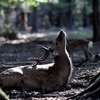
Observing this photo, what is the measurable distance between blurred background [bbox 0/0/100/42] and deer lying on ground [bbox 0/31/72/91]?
1345cm

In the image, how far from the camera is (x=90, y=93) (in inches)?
228

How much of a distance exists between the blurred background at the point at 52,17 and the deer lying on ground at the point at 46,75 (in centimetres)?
1345

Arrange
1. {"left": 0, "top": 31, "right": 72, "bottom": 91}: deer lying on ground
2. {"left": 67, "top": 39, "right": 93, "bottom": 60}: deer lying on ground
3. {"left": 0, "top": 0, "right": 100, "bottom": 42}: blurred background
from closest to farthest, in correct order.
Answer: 1. {"left": 0, "top": 31, "right": 72, "bottom": 91}: deer lying on ground
2. {"left": 67, "top": 39, "right": 93, "bottom": 60}: deer lying on ground
3. {"left": 0, "top": 0, "right": 100, "bottom": 42}: blurred background

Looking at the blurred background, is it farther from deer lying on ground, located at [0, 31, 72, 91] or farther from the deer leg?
the deer leg

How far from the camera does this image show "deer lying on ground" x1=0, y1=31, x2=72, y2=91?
6.80 m

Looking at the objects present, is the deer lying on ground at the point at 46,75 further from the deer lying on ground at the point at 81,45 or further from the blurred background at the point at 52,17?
the blurred background at the point at 52,17

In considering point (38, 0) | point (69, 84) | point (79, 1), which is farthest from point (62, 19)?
point (69, 84)

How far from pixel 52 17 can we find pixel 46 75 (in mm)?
56487

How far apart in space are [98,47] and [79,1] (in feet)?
125

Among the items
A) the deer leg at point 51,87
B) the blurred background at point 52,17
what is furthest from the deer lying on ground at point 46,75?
the blurred background at point 52,17

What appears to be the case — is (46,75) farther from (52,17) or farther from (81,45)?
(52,17)

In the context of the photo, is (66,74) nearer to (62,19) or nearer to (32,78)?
(32,78)

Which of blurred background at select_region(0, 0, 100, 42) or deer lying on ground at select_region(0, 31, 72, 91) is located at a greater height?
deer lying on ground at select_region(0, 31, 72, 91)

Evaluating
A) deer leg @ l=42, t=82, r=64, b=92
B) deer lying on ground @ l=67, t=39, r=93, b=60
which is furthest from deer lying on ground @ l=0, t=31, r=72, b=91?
deer lying on ground @ l=67, t=39, r=93, b=60
